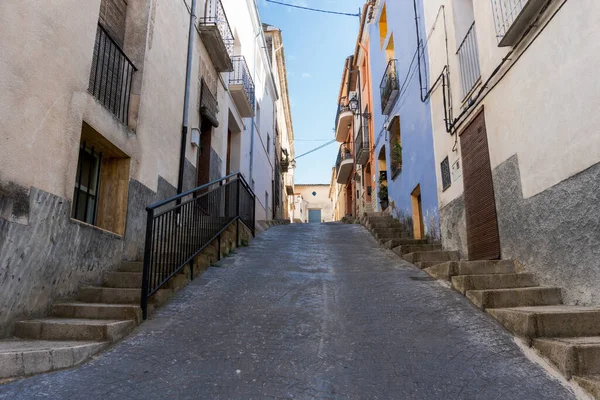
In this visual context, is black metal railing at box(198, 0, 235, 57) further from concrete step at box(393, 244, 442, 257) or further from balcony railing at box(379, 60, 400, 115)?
concrete step at box(393, 244, 442, 257)

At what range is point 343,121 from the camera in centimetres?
2097

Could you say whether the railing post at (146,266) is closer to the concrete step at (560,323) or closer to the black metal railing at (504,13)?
the concrete step at (560,323)

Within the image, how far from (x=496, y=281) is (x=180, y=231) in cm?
351

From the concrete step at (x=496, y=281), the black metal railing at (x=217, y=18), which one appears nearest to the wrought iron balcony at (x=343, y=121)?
the black metal railing at (x=217, y=18)

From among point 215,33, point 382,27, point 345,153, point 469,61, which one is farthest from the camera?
point 345,153

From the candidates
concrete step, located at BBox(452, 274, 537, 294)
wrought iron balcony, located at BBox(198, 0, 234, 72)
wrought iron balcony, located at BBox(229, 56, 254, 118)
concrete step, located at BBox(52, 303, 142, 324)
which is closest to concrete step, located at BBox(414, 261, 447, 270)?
concrete step, located at BBox(452, 274, 537, 294)

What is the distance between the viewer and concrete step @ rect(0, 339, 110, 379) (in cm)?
290

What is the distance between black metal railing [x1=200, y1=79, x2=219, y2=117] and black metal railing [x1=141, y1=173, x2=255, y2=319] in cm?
225

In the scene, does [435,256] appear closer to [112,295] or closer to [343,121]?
[112,295]

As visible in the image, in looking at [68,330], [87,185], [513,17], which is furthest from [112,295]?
[513,17]

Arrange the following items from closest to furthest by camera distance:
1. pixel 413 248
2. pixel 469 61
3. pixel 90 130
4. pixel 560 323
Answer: pixel 560 323, pixel 90 130, pixel 469 61, pixel 413 248

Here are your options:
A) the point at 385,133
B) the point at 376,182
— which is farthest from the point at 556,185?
the point at 376,182

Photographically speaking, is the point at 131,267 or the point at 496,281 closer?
the point at 496,281

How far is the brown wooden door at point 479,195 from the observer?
548cm
